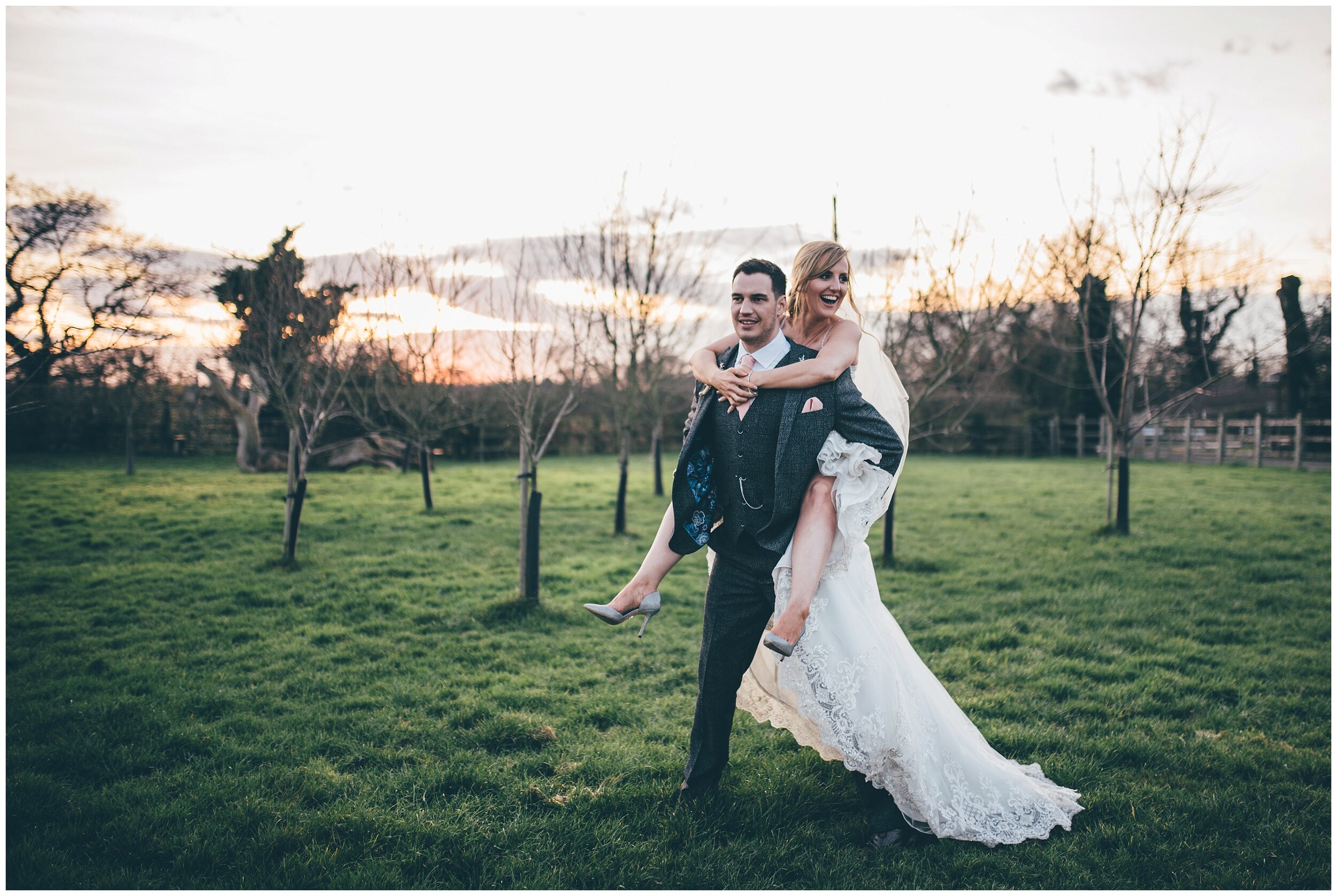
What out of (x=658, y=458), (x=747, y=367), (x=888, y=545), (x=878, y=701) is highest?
(x=747, y=367)

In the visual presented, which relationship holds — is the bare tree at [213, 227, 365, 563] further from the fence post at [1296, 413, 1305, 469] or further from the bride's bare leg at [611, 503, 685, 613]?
the fence post at [1296, 413, 1305, 469]

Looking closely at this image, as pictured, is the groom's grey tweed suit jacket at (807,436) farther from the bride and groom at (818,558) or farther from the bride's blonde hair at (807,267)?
the bride's blonde hair at (807,267)

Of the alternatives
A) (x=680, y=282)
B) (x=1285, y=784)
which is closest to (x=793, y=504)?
(x=1285, y=784)

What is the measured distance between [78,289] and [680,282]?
6.78 m

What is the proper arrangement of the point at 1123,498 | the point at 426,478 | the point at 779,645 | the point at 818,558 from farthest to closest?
the point at 426,478 → the point at 1123,498 → the point at 818,558 → the point at 779,645

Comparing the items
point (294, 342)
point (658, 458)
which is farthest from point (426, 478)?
point (294, 342)

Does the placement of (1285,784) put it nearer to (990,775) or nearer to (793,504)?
(990,775)

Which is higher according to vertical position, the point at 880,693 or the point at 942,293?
the point at 942,293

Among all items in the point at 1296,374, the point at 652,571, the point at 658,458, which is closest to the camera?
the point at 652,571

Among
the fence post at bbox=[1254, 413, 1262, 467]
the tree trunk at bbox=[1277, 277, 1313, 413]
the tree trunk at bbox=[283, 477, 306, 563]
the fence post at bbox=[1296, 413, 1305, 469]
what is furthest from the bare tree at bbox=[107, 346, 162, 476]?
the fence post at bbox=[1254, 413, 1262, 467]

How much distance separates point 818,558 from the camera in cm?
263

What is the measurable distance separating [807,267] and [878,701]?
166 centimetres

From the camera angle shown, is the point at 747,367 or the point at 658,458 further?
the point at 658,458

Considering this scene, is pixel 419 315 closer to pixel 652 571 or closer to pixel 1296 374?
pixel 652 571
